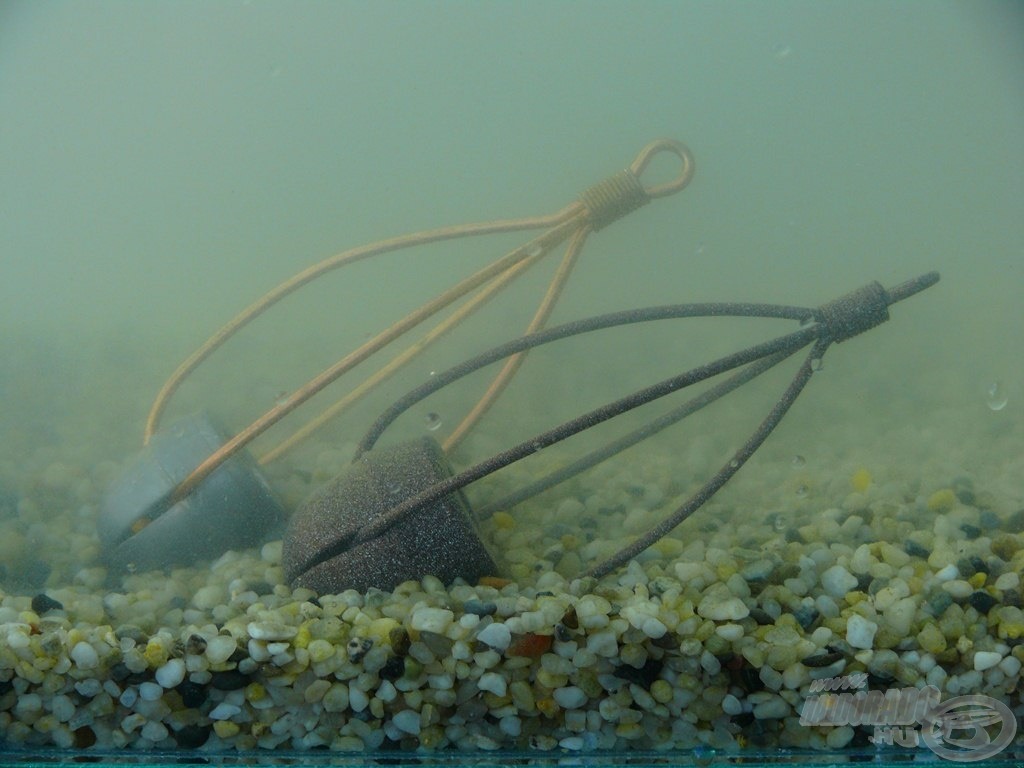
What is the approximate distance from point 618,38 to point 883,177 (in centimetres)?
495

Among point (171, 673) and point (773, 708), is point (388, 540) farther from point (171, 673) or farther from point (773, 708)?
point (773, 708)

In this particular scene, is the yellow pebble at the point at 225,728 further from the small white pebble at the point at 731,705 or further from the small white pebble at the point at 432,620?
the small white pebble at the point at 731,705

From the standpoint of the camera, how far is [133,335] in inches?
122

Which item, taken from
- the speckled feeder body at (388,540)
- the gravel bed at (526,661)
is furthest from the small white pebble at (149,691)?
the speckled feeder body at (388,540)

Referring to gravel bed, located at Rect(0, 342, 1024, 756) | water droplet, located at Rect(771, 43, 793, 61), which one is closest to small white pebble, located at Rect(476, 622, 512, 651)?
gravel bed, located at Rect(0, 342, 1024, 756)

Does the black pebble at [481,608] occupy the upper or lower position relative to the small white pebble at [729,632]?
upper

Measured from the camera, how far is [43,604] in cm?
96

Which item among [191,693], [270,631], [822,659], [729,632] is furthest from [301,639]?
[822,659]

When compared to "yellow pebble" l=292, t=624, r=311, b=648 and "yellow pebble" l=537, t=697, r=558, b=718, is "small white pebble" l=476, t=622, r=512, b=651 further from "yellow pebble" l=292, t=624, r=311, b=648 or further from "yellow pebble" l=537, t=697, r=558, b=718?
"yellow pebble" l=292, t=624, r=311, b=648

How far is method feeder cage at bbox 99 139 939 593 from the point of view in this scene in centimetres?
96

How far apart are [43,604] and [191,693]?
313 millimetres

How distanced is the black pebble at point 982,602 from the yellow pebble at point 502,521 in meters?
0.69

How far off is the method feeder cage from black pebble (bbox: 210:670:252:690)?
0.19 m

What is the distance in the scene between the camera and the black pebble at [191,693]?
32.5 inches
